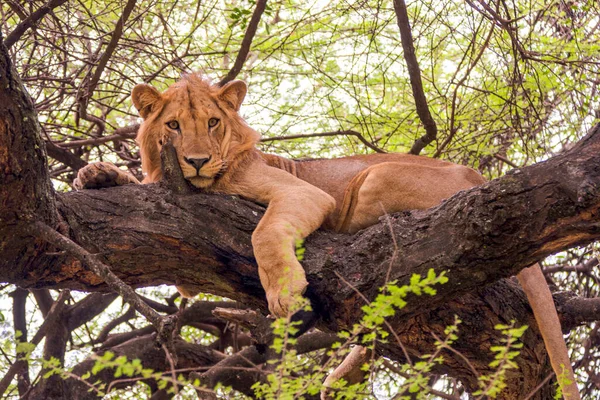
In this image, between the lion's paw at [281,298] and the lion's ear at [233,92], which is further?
the lion's ear at [233,92]

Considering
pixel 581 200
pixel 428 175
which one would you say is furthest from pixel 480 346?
pixel 581 200

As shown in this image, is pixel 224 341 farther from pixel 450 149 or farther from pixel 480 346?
pixel 480 346

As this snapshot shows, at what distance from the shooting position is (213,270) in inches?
180

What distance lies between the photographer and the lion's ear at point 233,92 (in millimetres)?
5391

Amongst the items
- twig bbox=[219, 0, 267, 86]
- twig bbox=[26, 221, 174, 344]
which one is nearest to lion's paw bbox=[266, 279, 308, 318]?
twig bbox=[26, 221, 174, 344]

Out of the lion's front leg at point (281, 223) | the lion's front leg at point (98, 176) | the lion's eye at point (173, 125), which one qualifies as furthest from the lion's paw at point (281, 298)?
the lion's eye at point (173, 125)

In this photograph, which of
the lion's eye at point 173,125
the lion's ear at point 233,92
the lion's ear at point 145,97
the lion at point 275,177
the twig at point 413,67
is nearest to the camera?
the lion at point 275,177

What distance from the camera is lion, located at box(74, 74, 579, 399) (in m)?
4.44

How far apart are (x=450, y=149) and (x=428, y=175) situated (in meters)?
2.25

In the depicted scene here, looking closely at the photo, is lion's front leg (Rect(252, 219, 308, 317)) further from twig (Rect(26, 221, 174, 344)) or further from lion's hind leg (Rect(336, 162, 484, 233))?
twig (Rect(26, 221, 174, 344))

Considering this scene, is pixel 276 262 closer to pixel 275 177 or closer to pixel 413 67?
pixel 275 177

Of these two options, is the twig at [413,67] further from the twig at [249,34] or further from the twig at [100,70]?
the twig at [100,70]

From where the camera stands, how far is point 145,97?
529cm

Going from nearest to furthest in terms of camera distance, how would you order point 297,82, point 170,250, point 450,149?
point 170,250 < point 450,149 < point 297,82
